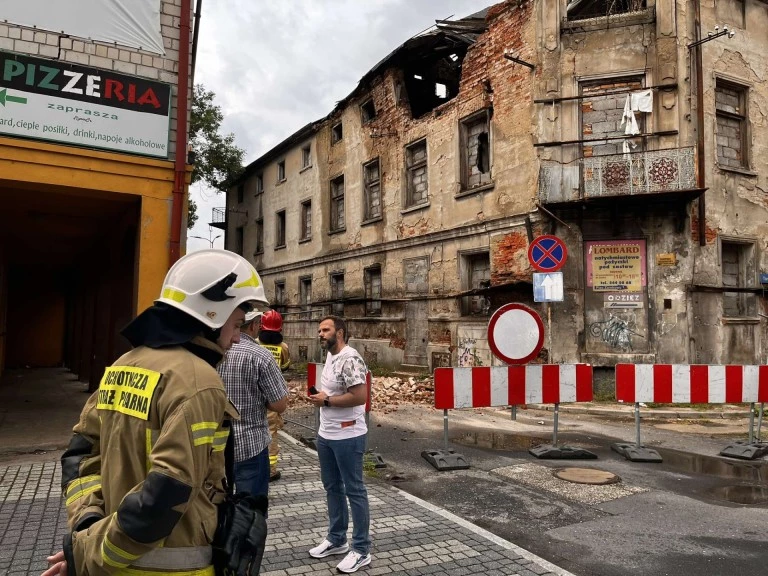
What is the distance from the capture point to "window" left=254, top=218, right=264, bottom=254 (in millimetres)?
28344

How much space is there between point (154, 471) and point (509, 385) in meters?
6.08

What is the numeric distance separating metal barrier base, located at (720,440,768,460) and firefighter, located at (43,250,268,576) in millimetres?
7656

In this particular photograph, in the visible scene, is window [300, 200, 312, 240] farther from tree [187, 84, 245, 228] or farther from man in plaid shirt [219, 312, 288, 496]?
man in plaid shirt [219, 312, 288, 496]

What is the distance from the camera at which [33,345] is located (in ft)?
60.2

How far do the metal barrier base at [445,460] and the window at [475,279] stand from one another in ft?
28.0

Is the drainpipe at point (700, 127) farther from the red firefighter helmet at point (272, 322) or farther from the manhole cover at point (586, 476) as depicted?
the red firefighter helmet at point (272, 322)

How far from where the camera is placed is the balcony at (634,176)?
1205cm

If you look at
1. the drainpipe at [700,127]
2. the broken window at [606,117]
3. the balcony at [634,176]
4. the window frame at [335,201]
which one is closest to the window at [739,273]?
the drainpipe at [700,127]

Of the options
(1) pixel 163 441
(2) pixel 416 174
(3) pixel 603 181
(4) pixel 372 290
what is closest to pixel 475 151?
(2) pixel 416 174

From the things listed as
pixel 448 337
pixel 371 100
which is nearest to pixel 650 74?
pixel 448 337

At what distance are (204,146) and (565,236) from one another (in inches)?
797

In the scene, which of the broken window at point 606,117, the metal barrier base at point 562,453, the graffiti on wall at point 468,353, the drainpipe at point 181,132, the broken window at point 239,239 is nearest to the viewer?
the metal barrier base at point 562,453

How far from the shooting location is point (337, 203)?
888 inches

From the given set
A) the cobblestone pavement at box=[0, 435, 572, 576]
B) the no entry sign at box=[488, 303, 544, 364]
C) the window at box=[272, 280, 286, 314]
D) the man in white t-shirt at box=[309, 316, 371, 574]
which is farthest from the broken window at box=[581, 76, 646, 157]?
the window at box=[272, 280, 286, 314]
